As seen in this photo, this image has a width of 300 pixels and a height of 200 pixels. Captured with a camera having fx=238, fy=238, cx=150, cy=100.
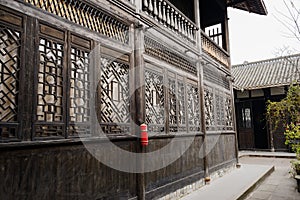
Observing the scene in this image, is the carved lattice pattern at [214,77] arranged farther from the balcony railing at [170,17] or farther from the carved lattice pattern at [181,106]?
the carved lattice pattern at [181,106]

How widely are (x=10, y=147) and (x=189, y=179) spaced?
3942 mm

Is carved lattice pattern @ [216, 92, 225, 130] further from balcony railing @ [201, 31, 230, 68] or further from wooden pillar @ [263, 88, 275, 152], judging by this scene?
wooden pillar @ [263, 88, 275, 152]

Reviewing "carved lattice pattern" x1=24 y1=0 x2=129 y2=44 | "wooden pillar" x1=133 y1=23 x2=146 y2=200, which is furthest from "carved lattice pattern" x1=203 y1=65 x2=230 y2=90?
"carved lattice pattern" x1=24 y1=0 x2=129 y2=44

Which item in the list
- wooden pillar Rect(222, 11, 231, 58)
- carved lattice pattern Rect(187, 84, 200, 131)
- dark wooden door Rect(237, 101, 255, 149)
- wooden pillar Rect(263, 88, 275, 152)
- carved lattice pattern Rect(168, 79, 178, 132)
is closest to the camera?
carved lattice pattern Rect(168, 79, 178, 132)

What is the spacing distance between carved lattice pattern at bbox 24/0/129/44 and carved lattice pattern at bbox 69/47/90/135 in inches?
17.0

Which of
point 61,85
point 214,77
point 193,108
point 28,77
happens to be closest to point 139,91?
point 61,85

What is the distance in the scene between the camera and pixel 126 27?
3932 millimetres

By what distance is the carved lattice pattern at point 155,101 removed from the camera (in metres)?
4.31

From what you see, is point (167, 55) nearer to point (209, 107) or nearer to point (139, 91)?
point (139, 91)

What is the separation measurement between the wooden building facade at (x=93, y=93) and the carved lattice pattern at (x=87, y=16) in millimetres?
14

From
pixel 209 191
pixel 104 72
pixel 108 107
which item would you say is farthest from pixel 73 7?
pixel 209 191

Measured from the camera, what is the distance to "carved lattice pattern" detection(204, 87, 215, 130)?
6.65 m

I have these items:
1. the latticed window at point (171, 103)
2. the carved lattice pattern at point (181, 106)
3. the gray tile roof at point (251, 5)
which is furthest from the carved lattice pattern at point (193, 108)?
the gray tile roof at point (251, 5)

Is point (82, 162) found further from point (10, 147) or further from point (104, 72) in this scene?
point (104, 72)
